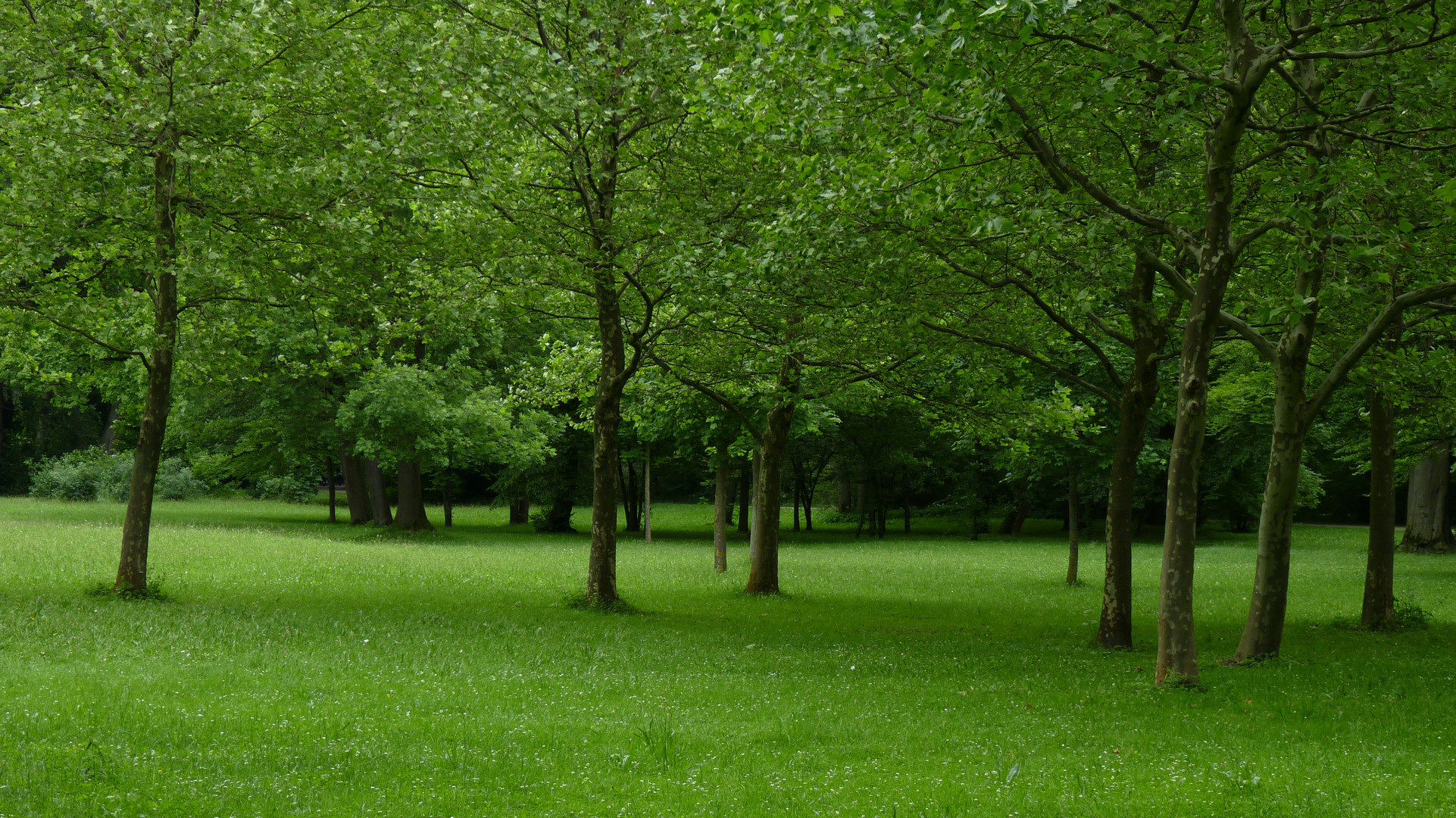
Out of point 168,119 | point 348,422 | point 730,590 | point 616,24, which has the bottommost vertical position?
point 730,590

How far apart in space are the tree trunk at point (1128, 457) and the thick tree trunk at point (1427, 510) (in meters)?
29.1

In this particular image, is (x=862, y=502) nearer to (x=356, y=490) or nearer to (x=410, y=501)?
(x=410, y=501)

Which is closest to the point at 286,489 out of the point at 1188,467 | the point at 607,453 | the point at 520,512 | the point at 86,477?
the point at 86,477

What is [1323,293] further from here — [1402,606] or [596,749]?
[1402,606]

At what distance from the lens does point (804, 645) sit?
15273 millimetres

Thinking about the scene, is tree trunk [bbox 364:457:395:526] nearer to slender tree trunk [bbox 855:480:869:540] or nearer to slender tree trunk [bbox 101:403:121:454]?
slender tree trunk [bbox 101:403:121:454]

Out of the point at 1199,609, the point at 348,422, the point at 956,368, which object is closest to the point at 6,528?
the point at 348,422

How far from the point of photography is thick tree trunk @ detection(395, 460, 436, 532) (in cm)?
4000

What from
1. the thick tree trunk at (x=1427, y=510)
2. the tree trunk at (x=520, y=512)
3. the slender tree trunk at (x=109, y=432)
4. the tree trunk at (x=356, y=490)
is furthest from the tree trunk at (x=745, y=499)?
the slender tree trunk at (x=109, y=432)

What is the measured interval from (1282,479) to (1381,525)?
6.58 m

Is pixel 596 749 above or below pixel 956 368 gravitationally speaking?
below

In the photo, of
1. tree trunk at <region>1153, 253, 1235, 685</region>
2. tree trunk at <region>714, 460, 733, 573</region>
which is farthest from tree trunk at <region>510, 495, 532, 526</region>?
tree trunk at <region>1153, 253, 1235, 685</region>

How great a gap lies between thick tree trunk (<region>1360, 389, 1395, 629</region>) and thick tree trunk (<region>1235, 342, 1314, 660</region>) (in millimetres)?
5719

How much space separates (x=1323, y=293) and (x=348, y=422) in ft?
99.9
